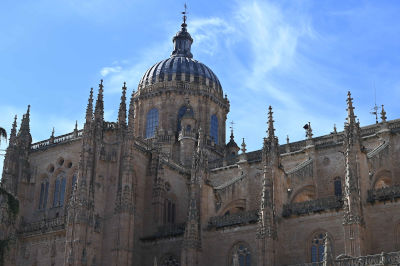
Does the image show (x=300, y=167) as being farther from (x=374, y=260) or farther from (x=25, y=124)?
(x=25, y=124)

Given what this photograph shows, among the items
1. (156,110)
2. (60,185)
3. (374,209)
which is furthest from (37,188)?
(374,209)

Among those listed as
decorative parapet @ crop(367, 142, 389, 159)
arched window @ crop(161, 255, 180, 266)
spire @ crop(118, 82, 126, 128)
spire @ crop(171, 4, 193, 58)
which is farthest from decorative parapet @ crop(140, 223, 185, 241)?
spire @ crop(171, 4, 193, 58)

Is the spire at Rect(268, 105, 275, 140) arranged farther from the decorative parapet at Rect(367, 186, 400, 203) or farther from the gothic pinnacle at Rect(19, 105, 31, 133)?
the gothic pinnacle at Rect(19, 105, 31, 133)

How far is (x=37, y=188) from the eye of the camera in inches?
1747

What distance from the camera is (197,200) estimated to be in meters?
39.9

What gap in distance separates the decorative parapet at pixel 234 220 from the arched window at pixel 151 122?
1895 centimetres

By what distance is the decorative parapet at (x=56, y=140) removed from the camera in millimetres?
43594

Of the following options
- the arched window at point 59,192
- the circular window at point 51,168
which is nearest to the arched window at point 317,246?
the arched window at point 59,192

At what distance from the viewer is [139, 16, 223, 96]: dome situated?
58678mm

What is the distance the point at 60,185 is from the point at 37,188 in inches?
86.6

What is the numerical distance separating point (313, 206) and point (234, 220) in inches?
218

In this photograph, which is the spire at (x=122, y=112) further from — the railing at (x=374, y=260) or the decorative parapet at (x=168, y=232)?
the railing at (x=374, y=260)

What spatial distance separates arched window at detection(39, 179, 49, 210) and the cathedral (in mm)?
93

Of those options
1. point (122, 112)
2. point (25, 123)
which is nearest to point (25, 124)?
point (25, 123)
